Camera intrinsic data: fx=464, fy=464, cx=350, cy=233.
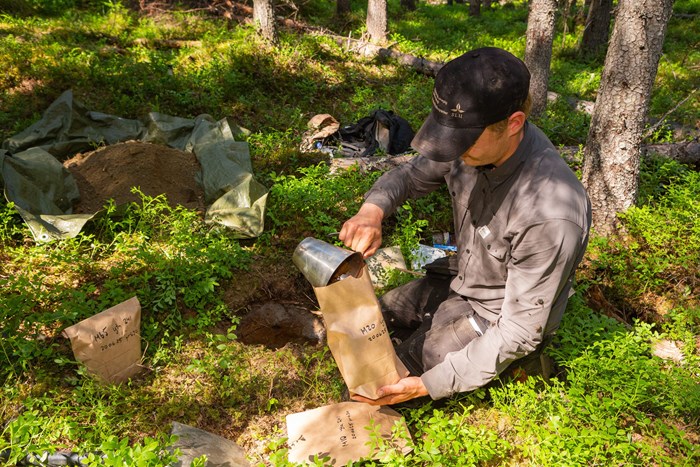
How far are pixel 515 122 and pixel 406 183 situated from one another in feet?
3.03

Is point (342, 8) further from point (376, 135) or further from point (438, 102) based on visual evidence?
point (438, 102)

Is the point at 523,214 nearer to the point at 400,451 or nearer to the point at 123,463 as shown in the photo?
the point at 400,451

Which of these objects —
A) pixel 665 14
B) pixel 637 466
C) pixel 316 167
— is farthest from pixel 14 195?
pixel 665 14

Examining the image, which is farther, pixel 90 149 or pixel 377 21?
pixel 377 21

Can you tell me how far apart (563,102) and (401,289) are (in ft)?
19.1

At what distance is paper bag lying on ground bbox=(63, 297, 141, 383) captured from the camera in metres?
2.51

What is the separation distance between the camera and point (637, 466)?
2.25 meters

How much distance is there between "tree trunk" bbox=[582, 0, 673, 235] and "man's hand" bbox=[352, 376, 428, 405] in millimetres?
2783

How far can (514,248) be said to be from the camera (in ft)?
7.09

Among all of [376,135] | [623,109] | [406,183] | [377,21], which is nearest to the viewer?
[406,183]

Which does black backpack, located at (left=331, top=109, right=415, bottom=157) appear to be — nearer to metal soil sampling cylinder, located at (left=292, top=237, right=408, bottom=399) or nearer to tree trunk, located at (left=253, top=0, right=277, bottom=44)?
tree trunk, located at (left=253, top=0, right=277, bottom=44)

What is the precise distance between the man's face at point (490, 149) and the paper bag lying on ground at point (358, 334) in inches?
29.0

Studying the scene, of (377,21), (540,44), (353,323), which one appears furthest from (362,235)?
(377,21)

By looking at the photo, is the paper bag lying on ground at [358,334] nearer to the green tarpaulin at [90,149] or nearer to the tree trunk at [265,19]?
the green tarpaulin at [90,149]
